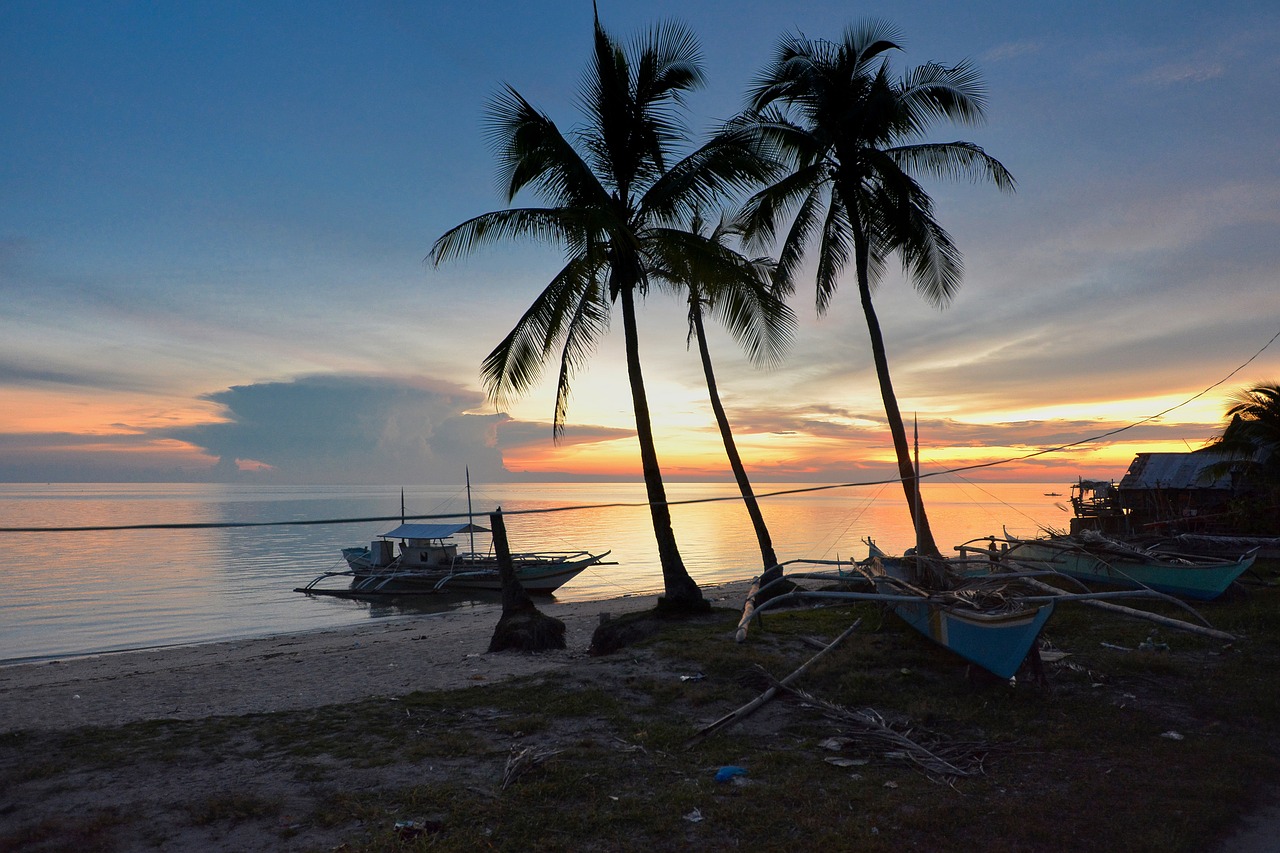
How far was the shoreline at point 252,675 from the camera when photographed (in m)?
9.23

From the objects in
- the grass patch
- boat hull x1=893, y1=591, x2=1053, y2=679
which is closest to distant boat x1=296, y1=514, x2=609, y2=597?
the grass patch

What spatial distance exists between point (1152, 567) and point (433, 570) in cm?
2568

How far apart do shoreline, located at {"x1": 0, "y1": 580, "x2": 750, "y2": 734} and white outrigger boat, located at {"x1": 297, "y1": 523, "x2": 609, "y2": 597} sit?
11.0 m

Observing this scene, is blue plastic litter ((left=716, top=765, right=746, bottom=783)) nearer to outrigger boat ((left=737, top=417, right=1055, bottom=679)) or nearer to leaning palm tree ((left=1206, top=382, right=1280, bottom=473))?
outrigger boat ((left=737, top=417, right=1055, bottom=679))

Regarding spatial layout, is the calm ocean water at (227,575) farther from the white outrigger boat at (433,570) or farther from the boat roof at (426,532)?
the boat roof at (426,532)

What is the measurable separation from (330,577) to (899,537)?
37477 millimetres

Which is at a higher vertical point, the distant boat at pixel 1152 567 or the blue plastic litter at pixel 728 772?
the distant boat at pixel 1152 567

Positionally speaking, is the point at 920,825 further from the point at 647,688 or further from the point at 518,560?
the point at 518,560

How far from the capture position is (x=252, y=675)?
1208cm

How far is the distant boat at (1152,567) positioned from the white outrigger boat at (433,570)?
60.8 ft

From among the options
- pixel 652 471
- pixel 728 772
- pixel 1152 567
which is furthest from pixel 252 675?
pixel 1152 567

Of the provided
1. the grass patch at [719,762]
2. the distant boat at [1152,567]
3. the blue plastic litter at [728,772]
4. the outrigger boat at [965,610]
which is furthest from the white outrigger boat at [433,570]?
the blue plastic litter at [728,772]

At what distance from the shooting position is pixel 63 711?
952 cm

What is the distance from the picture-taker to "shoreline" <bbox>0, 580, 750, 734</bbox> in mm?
9227
